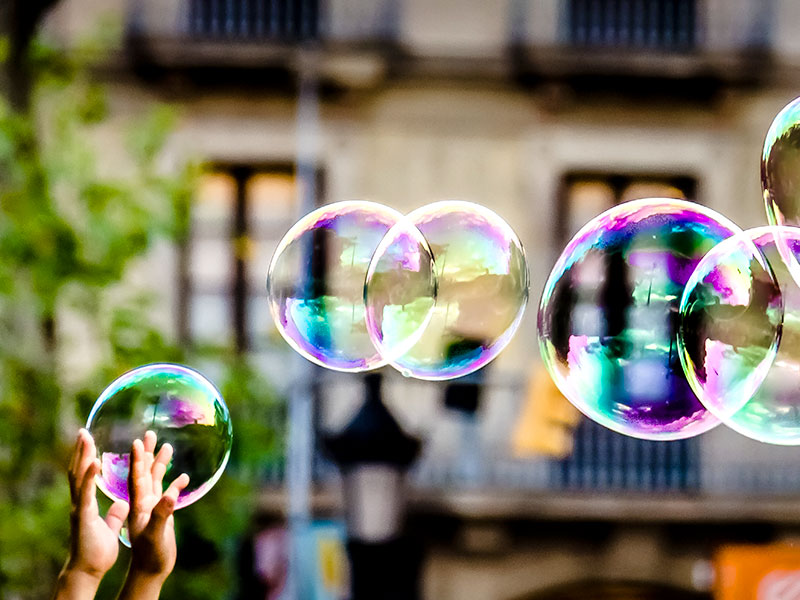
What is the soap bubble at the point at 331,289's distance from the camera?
3.94 m

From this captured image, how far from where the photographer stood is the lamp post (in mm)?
5777

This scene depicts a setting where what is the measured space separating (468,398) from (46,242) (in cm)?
327

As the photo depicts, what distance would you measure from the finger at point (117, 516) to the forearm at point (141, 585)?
104 millimetres

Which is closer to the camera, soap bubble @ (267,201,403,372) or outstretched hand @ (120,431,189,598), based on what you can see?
outstretched hand @ (120,431,189,598)

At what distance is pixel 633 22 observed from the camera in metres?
9.92

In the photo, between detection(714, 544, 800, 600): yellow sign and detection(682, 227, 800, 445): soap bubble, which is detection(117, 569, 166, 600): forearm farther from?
detection(714, 544, 800, 600): yellow sign

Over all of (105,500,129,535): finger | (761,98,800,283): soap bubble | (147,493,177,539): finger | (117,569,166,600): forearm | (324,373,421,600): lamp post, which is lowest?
(324,373,421,600): lamp post

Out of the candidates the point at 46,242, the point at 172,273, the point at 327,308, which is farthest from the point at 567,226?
the point at 327,308

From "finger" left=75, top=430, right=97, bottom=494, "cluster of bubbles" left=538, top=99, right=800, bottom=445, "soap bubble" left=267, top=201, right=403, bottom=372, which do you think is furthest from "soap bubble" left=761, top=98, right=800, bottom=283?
"finger" left=75, top=430, right=97, bottom=494

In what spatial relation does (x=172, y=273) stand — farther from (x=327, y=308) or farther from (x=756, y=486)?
(x=327, y=308)

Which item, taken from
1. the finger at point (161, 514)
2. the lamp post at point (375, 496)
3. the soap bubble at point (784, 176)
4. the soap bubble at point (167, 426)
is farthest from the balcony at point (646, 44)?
the finger at point (161, 514)

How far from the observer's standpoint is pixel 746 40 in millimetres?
9664

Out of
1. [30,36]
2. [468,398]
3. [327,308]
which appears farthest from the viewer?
[468,398]

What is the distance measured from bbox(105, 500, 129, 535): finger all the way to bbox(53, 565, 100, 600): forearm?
11cm
